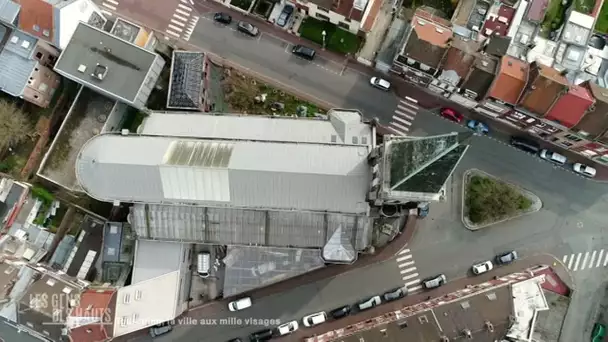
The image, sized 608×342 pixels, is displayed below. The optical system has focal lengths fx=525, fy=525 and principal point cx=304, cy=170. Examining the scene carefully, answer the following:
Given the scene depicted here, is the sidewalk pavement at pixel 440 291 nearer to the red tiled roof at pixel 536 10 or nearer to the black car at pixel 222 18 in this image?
the red tiled roof at pixel 536 10

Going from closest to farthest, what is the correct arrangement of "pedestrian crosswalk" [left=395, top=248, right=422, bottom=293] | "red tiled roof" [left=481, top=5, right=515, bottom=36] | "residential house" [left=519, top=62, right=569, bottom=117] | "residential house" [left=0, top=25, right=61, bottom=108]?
"residential house" [left=519, top=62, right=569, bottom=117] < "residential house" [left=0, top=25, right=61, bottom=108] < "pedestrian crosswalk" [left=395, top=248, right=422, bottom=293] < "red tiled roof" [left=481, top=5, right=515, bottom=36]

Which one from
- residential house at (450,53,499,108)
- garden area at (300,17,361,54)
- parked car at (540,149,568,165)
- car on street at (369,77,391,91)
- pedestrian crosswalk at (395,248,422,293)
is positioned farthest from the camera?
garden area at (300,17,361,54)

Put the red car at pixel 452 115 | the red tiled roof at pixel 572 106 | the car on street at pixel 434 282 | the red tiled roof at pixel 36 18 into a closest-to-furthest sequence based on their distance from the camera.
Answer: the red tiled roof at pixel 572 106 < the red tiled roof at pixel 36 18 < the car on street at pixel 434 282 < the red car at pixel 452 115

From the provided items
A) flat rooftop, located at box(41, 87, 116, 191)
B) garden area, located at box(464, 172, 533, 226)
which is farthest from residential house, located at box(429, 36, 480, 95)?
flat rooftop, located at box(41, 87, 116, 191)

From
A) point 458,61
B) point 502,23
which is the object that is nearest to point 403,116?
point 458,61

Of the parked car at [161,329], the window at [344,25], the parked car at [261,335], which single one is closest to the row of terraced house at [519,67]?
the window at [344,25]

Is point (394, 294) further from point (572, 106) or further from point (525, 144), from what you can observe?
point (572, 106)

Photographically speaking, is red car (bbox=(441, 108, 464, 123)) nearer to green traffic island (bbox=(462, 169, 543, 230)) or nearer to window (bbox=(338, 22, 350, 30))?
green traffic island (bbox=(462, 169, 543, 230))
